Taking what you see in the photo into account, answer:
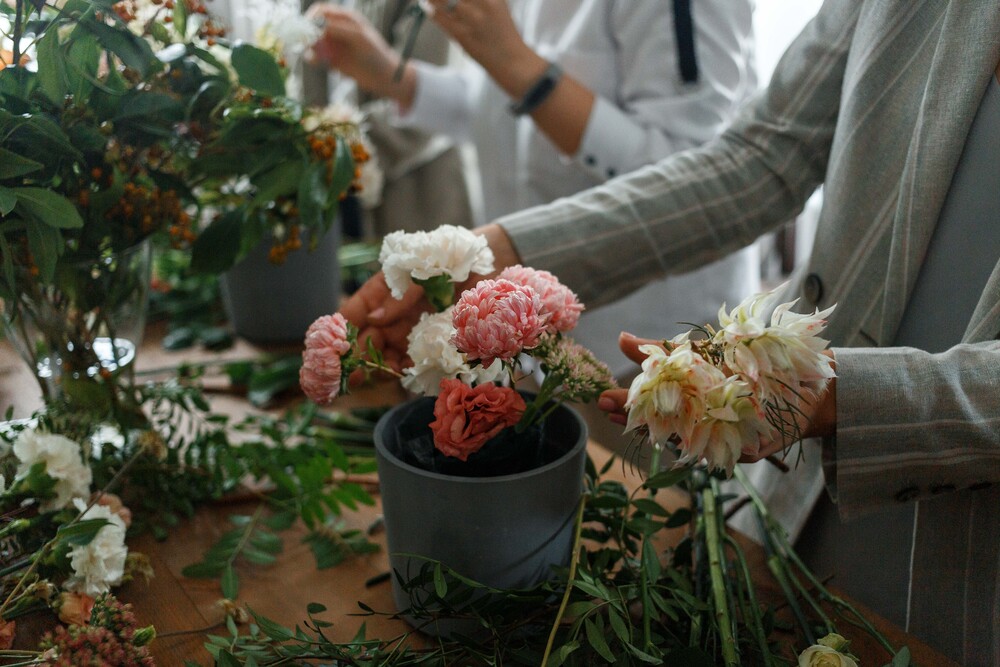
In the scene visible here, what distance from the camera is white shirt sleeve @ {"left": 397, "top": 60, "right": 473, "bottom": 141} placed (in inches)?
62.6

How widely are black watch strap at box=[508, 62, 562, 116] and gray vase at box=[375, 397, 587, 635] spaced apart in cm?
70

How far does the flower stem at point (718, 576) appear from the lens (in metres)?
0.52

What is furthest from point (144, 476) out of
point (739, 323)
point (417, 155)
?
point (417, 155)

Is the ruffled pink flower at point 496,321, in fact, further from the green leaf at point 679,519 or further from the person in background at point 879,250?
the green leaf at point 679,519

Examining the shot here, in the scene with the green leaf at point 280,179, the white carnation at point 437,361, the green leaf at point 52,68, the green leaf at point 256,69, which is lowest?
the white carnation at point 437,361

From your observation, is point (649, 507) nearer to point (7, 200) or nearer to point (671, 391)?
point (671, 391)

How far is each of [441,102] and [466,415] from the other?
3.93 ft

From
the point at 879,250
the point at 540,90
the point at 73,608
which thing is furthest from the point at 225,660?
the point at 540,90

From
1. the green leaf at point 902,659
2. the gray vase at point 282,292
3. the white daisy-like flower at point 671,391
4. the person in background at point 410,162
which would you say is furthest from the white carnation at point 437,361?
the person in background at point 410,162

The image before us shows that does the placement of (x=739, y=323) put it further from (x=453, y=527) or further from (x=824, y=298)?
(x=824, y=298)

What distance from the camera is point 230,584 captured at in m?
0.65

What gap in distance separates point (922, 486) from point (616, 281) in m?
0.36

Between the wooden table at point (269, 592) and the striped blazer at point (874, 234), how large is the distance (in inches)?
3.9

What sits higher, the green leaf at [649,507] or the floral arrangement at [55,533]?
the floral arrangement at [55,533]
